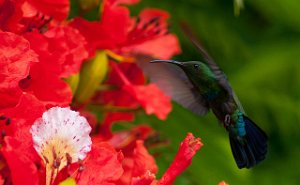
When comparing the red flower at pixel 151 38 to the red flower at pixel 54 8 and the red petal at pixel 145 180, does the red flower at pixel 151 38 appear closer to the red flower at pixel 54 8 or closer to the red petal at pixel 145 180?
the red flower at pixel 54 8

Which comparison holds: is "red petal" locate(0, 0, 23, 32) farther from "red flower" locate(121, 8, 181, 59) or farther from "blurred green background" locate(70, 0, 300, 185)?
"blurred green background" locate(70, 0, 300, 185)

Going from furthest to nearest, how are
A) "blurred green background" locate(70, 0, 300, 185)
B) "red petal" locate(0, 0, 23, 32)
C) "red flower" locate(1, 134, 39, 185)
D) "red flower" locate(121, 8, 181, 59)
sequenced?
"blurred green background" locate(70, 0, 300, 185), "red flower" locate(121, 8, 181, 59), "red petal" locate(0, 0, 23, 32), "red flower" locate(1, 134, 39, 185)

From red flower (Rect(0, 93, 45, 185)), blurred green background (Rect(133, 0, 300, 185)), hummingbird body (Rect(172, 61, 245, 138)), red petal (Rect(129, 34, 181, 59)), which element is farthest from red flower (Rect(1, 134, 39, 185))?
blurred green background (Rect(133, 0, 300, 185))

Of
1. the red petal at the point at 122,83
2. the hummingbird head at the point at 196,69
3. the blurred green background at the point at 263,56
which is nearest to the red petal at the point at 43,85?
the hummingbird head at the point at 196,69

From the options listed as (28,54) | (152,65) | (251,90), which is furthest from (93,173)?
(251,90)

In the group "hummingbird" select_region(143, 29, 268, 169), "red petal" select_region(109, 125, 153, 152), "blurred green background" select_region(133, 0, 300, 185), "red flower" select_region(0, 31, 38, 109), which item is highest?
"red flower" select_region(0, 31, 38, 109)

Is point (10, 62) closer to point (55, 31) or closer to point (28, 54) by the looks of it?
point (28, 54)
